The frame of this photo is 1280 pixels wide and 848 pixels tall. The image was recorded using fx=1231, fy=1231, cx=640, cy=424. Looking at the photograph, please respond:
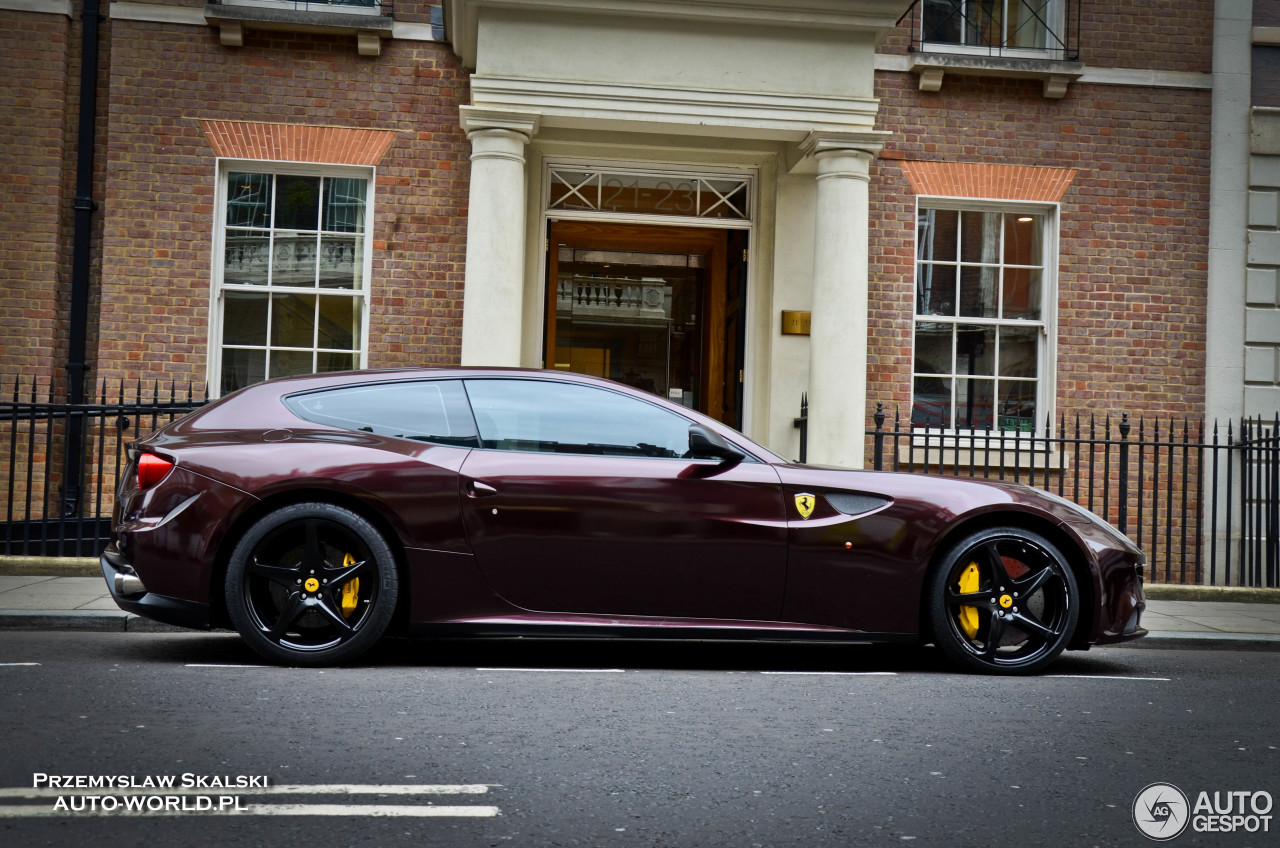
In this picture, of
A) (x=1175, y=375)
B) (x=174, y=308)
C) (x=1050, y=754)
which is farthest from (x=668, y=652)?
(x=1175, y=375)

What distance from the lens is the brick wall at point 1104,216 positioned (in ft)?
37.2

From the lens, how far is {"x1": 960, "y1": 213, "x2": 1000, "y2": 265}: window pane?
38.2ft

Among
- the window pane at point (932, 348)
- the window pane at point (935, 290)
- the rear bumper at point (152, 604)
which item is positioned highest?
the window pane at point (935, 290)

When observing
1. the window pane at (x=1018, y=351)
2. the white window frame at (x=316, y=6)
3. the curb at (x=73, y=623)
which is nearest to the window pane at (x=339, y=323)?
the white window frame at (x=316, y=6)

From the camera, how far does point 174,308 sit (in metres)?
10.7

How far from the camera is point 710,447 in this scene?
567 centimetres

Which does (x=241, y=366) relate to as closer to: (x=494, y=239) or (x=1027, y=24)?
(x=494, y=239)

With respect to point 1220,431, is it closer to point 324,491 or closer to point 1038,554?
point 1038,554

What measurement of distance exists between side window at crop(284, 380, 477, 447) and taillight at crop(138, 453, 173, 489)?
24.5 inches

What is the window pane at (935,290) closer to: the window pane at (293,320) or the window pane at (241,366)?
the window pane at (293,320)

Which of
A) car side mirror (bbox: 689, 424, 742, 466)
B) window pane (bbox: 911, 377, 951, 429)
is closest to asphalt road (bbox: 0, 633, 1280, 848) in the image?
car side mirror (bbox: 689, 424, 742, 466)

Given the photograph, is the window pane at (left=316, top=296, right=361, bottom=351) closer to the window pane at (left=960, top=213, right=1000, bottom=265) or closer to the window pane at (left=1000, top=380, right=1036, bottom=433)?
the window pane at (left=960, top=213, right=1000, bottom=265)

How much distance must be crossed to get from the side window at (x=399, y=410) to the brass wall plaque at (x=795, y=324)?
5.73 metres

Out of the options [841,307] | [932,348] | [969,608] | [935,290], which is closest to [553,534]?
[969,608]
